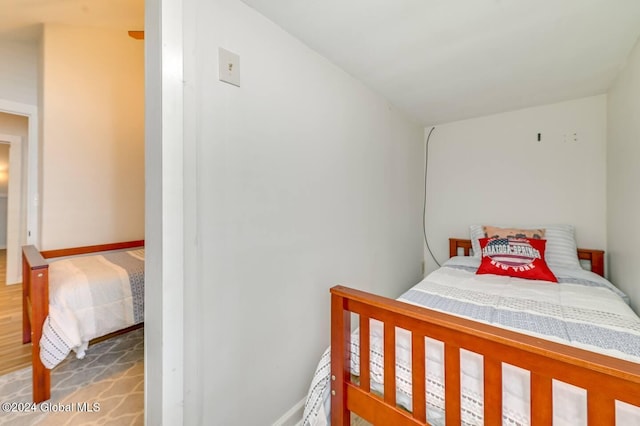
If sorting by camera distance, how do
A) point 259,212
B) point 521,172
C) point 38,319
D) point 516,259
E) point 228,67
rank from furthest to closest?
point 521,172 < point 516,259 < point 38,319 < point 259,212 < point 228,67

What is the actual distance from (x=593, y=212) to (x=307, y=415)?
2766 mm

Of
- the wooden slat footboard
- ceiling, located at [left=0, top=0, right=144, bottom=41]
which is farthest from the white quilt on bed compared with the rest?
ceiling, located at [left=0, top=0, right=144, bottom=41]

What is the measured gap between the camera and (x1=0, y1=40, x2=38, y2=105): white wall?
8.05 feet

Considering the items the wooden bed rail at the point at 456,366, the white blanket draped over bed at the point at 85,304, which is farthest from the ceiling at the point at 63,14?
the wooden bed rail at the point at 456,366

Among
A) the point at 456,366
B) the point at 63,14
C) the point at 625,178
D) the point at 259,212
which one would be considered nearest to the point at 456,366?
the point at 456,366

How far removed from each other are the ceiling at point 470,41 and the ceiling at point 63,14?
1.87 m

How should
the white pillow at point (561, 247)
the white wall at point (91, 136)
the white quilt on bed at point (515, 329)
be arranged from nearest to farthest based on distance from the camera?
1. the white quilt on bed at point (515, 329)
2. the white pillow at point (561, 247)
3. the white wall at point (91, 136)

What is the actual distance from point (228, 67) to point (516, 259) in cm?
226

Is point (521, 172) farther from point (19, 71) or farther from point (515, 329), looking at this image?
point (19, 71)

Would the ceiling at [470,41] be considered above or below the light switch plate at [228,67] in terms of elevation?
above

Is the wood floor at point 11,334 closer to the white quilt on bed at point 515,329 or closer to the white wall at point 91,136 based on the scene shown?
the white wall at point 91,136

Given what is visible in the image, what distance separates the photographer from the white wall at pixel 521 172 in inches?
85.9

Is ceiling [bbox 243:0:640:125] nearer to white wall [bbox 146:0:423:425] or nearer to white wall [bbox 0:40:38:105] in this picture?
white wall [bbox 146:0:423:425]

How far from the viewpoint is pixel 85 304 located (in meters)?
1.59
